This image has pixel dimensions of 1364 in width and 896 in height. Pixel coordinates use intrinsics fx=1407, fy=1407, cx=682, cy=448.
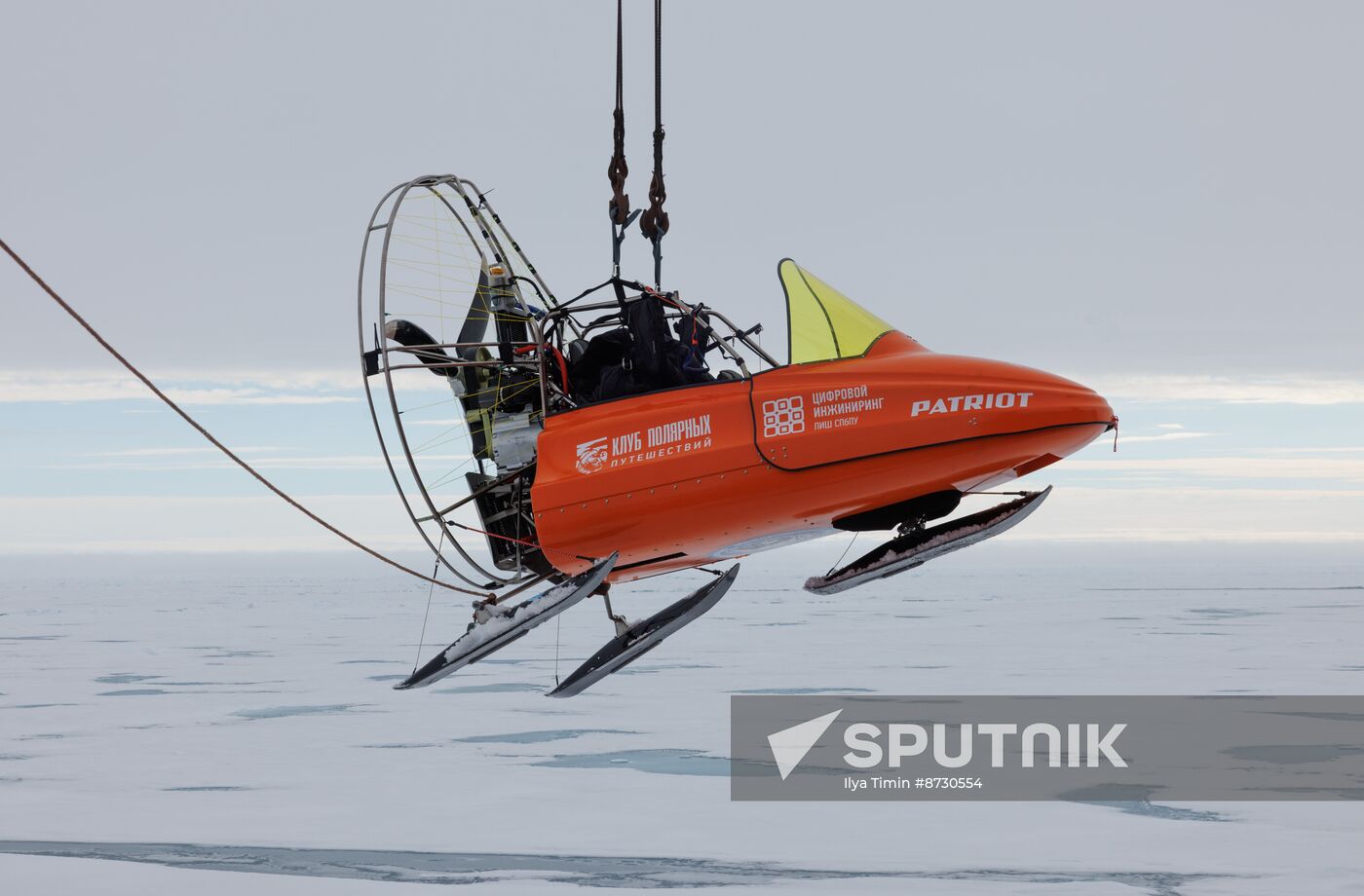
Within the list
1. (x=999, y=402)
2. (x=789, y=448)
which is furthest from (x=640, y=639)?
(x=999, y=402)

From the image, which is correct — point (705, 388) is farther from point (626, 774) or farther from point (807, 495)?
point (626, 774)

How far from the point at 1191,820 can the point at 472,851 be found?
261 inches

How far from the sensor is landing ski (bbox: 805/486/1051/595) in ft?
28.6

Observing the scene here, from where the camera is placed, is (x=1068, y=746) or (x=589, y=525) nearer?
(x=589, y=525)

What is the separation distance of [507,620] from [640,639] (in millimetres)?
1138

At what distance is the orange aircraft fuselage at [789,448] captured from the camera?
809 centimetres

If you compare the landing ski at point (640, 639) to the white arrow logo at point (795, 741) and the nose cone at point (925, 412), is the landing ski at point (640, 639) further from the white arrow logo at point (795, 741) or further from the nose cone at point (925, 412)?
the white arrow logo at point (795, 741)

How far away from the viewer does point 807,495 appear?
8594 mm

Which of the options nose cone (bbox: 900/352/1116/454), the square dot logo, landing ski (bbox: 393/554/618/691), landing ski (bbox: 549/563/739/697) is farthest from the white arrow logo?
nose cone (bbox: 900/352/1116/454)

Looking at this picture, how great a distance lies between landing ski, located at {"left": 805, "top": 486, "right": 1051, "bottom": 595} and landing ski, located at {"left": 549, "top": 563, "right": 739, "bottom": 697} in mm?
1547

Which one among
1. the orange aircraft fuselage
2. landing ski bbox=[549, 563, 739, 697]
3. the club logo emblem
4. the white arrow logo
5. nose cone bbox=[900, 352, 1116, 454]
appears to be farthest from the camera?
the white arrow logo

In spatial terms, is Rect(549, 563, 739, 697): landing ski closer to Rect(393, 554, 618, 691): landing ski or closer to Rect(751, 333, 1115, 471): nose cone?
Rect(393, 554, 618, 691): landing ski

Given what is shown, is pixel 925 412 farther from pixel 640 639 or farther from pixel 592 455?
pixel 640 639

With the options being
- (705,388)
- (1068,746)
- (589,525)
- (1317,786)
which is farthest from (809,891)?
(1068,746)
